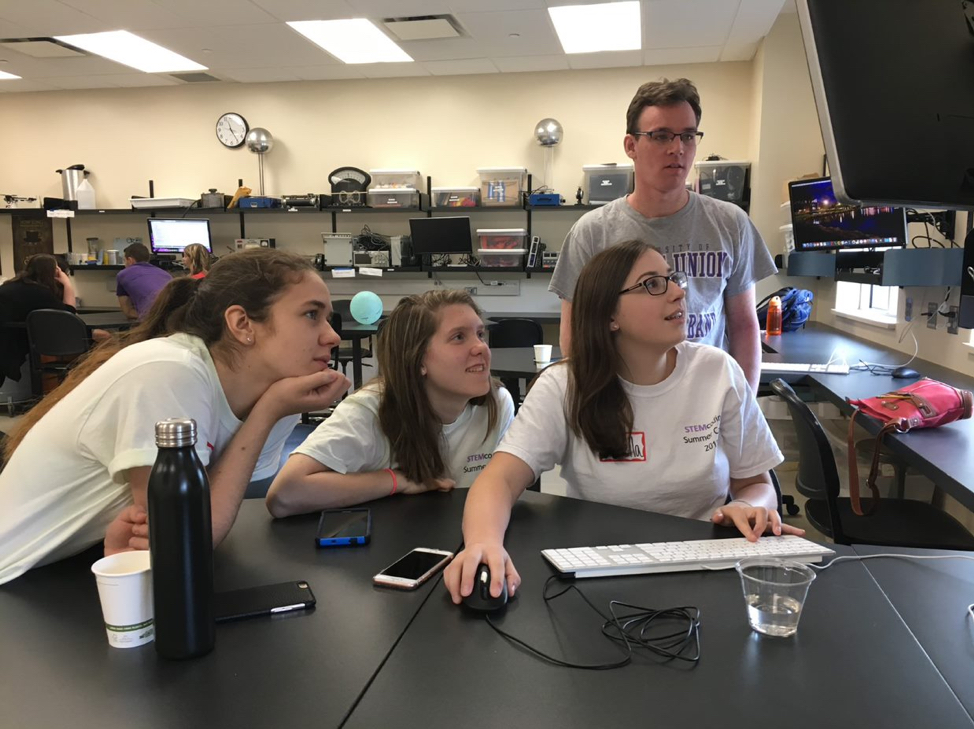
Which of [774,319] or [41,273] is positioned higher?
[41,273]

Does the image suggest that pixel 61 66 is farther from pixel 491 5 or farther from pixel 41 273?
pixel 491 5

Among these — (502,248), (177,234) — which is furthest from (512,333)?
(177,234)

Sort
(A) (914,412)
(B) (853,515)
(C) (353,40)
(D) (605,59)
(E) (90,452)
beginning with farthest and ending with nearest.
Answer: (D) (605,59), (C) (353,40), (B) (853,515), (A) (914,412), (E) (90,452)

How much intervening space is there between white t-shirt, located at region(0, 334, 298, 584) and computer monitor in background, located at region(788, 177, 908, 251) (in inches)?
127

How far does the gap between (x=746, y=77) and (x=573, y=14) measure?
2043 millimetres

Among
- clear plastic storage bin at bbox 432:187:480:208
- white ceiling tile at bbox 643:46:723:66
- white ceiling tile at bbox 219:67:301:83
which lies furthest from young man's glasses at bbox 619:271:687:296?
white ceiling tile at bbox 219:67:301:83

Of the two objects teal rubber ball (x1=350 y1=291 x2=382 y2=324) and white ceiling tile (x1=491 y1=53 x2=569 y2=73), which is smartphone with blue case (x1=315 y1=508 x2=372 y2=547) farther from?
white ceiling tile (x1=491 y1=53 x2=569 y2=73)

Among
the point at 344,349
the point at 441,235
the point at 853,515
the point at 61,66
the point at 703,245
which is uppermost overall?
the point at 61,66

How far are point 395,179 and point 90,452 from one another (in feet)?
19.0

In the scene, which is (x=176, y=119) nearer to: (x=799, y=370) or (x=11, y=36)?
(x=11, y=36)

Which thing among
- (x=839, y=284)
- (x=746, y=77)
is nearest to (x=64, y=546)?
(x=839, y=284)

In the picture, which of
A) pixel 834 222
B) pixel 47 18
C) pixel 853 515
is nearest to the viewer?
pixel 853 515

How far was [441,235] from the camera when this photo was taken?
6312 millimetres

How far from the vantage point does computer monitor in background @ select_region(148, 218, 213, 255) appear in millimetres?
6883
